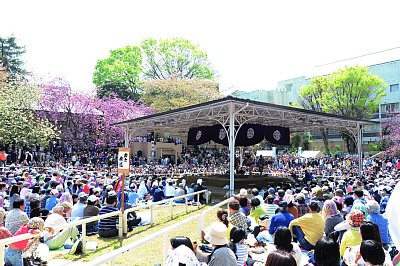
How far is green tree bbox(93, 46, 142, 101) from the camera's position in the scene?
125ft

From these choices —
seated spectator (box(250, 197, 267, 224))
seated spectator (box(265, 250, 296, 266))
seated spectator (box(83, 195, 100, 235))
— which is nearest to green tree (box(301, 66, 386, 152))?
seated spectator (box(250, 197, 267, 224))

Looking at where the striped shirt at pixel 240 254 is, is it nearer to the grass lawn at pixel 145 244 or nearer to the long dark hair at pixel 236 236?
the long dark hair at pixel 236 236

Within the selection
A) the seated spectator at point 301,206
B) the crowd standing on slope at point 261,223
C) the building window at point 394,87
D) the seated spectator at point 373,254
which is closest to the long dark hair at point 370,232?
the crowd standing on slope at point 261,223

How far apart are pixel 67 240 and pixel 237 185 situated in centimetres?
1123

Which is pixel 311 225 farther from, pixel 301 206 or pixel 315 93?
pixel 315 93

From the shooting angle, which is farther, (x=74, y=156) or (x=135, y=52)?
(x=135, y=52)

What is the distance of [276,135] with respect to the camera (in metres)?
19.2

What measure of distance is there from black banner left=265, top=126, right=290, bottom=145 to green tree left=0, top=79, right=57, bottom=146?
1446cm

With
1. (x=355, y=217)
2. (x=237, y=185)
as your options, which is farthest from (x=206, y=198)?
(x=355, y=217)

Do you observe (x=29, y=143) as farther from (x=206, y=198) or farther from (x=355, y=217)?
(x=355, y=217)

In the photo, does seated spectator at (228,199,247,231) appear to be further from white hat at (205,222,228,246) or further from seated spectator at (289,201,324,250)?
white hat at (205,222,228,246)

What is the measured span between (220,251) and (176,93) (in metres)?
30.7

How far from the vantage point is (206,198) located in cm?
1248

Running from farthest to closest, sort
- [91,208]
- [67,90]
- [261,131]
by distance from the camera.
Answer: [67,90]
[261,131]
[91,208]
